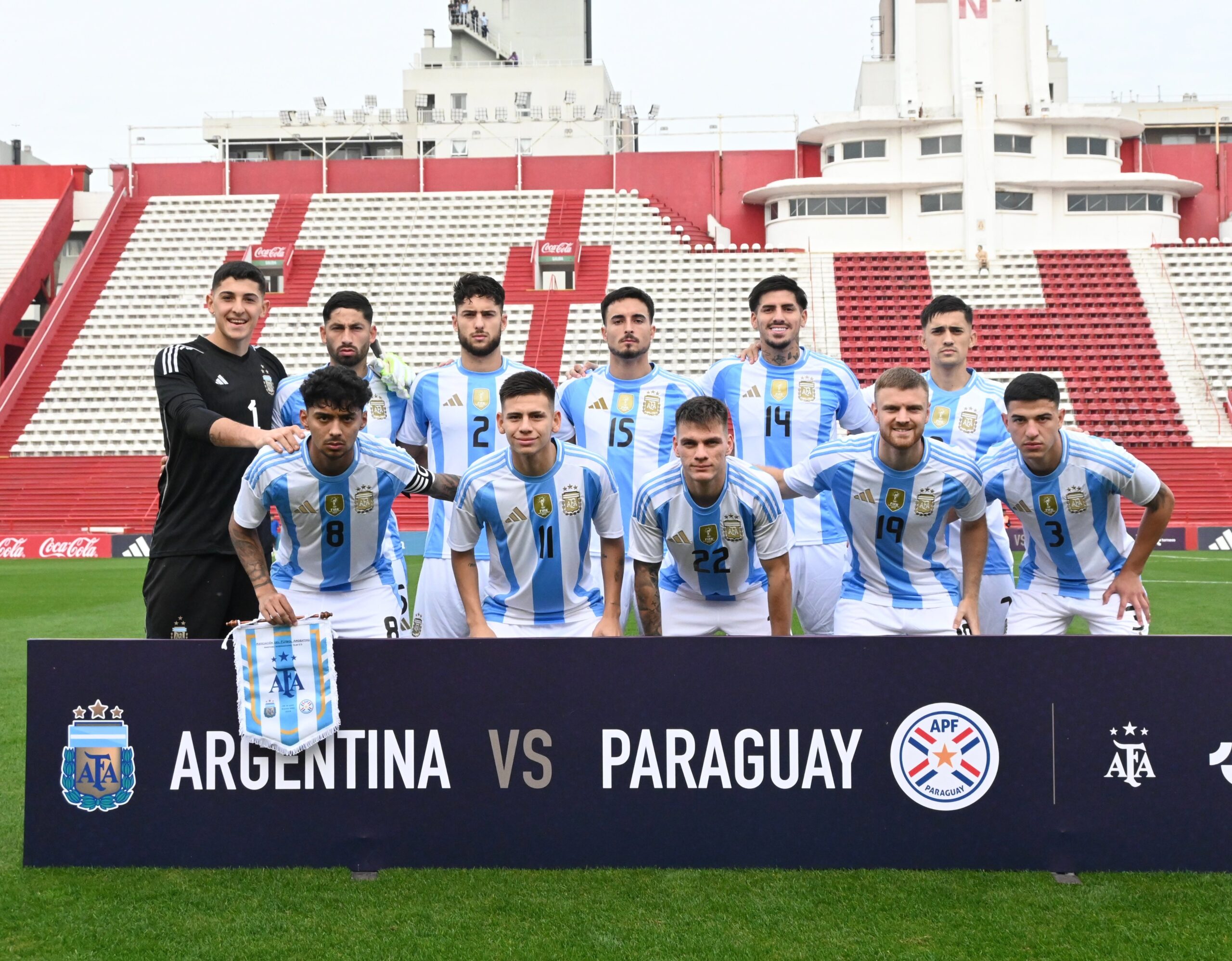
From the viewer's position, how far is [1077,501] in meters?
5.41

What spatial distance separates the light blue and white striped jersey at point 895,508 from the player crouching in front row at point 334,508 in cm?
172

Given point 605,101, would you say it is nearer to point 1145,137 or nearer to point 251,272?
point 1145,137

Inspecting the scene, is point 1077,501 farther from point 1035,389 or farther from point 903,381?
point 903,381

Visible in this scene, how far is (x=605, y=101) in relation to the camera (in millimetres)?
38344

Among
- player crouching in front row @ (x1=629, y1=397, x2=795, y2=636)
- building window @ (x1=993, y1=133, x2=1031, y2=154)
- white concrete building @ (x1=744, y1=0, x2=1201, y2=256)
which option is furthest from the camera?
building window @ (x1=993, y1=133, x2=1031, y2=154)

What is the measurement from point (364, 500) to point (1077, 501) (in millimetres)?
3224

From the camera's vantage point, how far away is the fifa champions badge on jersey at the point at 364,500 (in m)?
4.84

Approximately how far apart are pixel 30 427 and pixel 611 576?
26.4 m

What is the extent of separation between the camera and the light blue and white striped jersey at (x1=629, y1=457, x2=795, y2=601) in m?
4.90

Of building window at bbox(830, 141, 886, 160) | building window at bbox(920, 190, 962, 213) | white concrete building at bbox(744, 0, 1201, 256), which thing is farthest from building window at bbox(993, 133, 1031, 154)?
building window at bbox(830, 141, 886, 160)

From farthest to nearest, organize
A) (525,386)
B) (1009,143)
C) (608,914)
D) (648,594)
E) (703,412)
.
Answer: (1009,143) < (648,594) < (525,386) < (703,412) < (608,914)

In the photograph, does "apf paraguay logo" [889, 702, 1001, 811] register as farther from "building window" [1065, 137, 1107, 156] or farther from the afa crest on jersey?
"building window" [1065, 137, 1107, 156]

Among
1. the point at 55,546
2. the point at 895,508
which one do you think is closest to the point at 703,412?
the point at 895,508

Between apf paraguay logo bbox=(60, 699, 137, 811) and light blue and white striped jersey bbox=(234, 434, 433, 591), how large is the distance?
35.6 inches
